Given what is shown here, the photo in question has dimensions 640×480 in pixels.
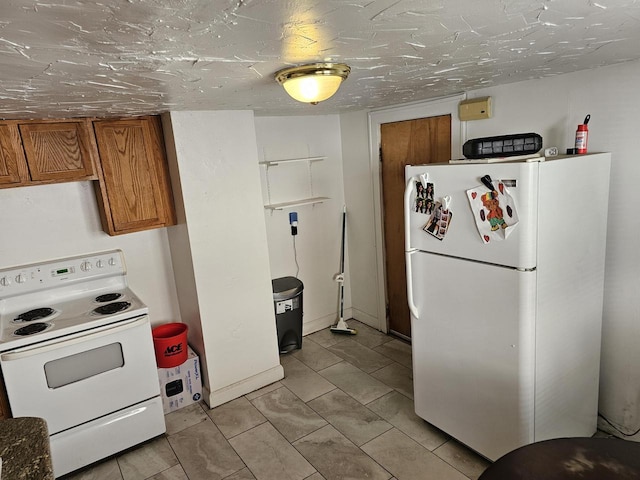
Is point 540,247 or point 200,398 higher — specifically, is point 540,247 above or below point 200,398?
above

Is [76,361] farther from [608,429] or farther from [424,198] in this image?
[608,429]

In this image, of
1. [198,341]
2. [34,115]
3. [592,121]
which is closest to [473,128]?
[592,121]

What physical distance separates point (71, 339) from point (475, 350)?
7.15 ft

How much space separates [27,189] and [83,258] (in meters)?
0.54

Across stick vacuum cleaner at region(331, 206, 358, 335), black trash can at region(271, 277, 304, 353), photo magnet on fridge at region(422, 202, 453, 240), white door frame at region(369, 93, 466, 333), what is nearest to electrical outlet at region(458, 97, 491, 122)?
white door frame at region(369, 93, 466, 333)

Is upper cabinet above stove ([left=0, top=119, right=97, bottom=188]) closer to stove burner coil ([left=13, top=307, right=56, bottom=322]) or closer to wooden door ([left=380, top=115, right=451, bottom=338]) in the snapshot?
stove burner coil ([left=13, top=307, right=56, bottom=322])

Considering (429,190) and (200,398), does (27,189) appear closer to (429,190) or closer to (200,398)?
(200,398)

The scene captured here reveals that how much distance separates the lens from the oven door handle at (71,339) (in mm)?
2154

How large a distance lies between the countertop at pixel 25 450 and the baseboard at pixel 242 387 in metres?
1.74

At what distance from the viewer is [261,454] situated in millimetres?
2465

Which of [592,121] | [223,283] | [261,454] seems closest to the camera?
[592,121]

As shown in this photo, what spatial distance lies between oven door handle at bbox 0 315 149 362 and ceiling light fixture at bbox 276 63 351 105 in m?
1.71

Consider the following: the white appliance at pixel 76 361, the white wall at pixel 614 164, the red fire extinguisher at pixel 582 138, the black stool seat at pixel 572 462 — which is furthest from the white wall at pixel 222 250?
the black stool seat at pixel 572 462

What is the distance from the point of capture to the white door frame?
113 inches
